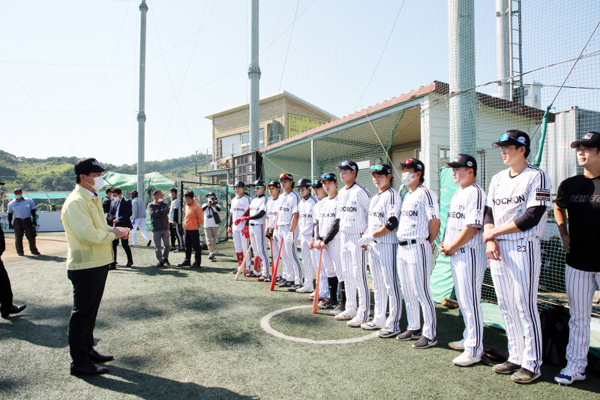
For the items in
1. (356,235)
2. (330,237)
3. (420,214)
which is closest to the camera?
(420,214)

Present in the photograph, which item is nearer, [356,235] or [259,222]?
[356,235]

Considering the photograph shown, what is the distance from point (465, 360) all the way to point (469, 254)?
95 cm

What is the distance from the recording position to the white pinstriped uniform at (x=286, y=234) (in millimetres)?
6457

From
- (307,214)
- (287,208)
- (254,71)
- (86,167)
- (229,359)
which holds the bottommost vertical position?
(229,359)

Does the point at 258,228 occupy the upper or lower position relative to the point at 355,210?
lower

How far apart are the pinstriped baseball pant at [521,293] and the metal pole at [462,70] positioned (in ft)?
7.62

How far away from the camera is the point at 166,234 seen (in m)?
8.52

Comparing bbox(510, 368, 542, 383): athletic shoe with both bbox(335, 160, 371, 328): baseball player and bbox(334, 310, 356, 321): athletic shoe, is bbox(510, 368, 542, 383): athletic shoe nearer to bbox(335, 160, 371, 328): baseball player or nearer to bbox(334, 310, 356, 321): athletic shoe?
bbox(335, 160, 371, 328): baseball player

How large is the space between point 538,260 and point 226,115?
23253 millimetres

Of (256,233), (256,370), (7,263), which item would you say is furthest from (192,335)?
(7,263)

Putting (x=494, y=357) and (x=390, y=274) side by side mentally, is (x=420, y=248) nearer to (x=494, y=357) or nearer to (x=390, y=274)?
(x=390, y=274)

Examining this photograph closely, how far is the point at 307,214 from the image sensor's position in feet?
20.3

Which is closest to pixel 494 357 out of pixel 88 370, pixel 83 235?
pixel 88 370

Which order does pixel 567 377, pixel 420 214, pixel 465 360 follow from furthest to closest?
1. pixel 420 214
2. pixel 465 360
3. pixel 567 377
